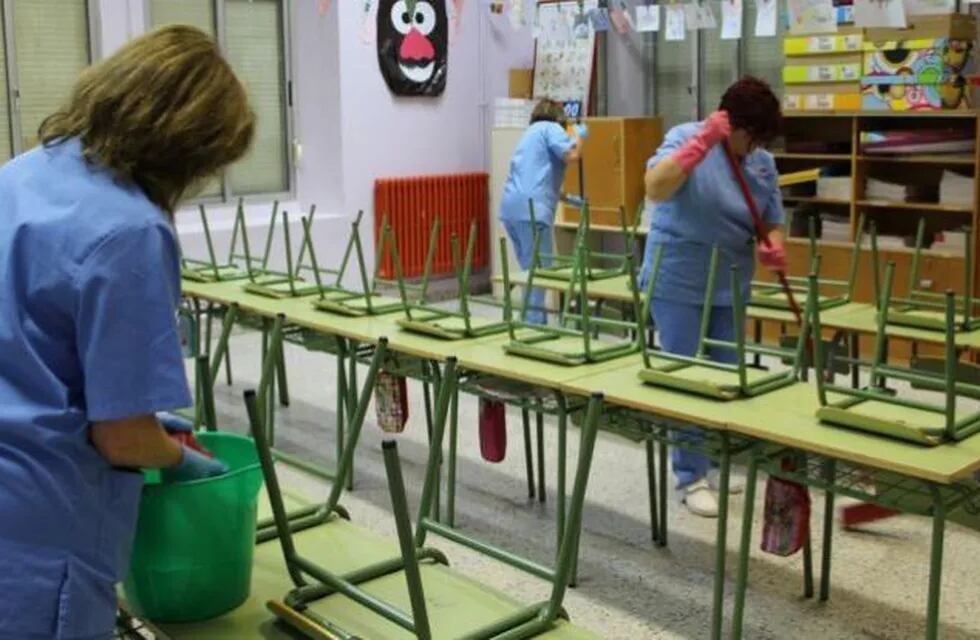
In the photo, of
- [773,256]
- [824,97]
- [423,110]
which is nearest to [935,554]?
[773,256]

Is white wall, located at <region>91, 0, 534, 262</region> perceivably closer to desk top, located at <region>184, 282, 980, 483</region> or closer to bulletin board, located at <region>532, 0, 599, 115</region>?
bulletin board, located at <region>532, 0, 599, 115</region>

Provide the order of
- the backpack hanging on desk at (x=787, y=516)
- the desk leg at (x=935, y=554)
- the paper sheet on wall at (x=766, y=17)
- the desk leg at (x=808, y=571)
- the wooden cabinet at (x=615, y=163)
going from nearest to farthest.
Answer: the desk leg at (x=935, y=554) < the backpack hanging on desk at (x=787, y=516) < the desk leg at (x=808, y=571) < the paper sheet on wall at (x=766, y=17) < the wooden cabinet at (x=615, y=163)

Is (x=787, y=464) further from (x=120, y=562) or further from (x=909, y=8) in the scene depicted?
(x=909, y=8)

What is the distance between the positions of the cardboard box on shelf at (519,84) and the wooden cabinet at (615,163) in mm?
907

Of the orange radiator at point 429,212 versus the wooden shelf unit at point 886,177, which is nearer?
the wooden shelf unit at point 886,177

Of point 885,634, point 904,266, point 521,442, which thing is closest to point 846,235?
point 904,266

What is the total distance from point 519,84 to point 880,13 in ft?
10.3

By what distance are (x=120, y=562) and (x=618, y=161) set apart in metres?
6.03

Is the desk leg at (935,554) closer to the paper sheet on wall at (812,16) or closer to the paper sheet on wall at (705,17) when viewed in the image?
the paper sheet on wall at (812,16)

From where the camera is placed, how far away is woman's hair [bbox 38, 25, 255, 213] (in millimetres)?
1374

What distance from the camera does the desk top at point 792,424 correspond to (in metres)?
→ 2.21

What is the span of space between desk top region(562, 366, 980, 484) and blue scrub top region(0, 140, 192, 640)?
1.42 metres

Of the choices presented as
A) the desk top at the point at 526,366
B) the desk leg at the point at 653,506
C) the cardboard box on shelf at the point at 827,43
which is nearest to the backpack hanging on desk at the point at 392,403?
the desk top at the point at 526,366

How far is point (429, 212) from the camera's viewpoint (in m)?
7.97
